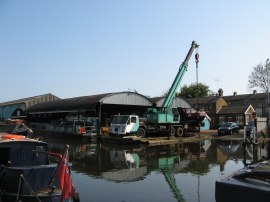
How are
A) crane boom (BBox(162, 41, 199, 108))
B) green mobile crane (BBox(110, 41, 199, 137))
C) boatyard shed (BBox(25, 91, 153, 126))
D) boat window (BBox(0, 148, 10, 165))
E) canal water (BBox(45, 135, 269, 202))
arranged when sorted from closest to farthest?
boat window (BBox(0, 148, 10, 165)), canal water (BBox(45, 135, 269, 202)), green mobile crane (BBox(110, 41, 199, 137)), crane boom (BBox(162, 41, 199, 108)), boatyard shed (BBox(25, 91, 153, 126))

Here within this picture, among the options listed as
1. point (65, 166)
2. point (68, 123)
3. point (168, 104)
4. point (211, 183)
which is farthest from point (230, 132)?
point (65, 166)

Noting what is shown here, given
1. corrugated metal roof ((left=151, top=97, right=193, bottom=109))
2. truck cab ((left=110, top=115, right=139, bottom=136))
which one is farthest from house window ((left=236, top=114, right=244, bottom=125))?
truck cab ((left=110, top=115, right=139, bottom=136))

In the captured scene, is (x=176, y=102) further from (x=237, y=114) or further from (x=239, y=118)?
(x=239, y=118)

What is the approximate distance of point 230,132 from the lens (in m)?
41.5

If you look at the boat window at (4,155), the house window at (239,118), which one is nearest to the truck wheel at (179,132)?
the house window at (239,118)

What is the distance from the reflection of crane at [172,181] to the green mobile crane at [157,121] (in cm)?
1453

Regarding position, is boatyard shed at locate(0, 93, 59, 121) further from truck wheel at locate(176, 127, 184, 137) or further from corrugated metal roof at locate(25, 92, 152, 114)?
truck wheel at locate(176, 127, 184, 137)

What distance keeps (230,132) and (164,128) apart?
11.2 meters

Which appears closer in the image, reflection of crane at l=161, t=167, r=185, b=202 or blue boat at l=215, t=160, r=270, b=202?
blue boat at l=215, t=160, r=270, b=202

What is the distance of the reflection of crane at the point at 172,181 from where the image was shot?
11.0 m

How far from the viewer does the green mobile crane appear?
3100cm

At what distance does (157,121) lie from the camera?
3275 centimetres

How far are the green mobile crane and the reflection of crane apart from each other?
14.5 m

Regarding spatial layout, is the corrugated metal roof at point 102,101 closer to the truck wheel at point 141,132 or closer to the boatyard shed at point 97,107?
the boatyard shed at point 97,107
